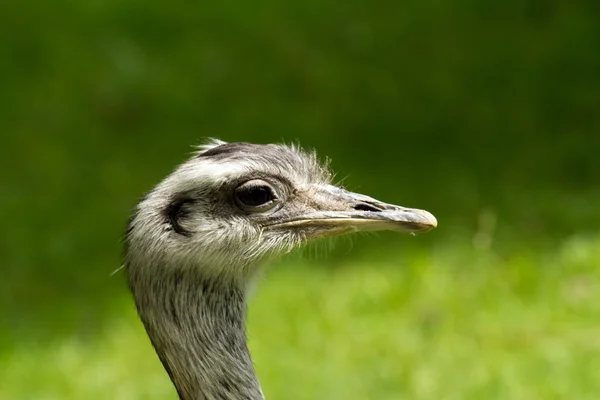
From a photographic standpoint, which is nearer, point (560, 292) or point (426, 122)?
point (560, 292)

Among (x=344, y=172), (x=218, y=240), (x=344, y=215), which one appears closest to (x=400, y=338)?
(x=344, y=172)

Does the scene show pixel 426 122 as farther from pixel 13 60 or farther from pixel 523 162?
pixel 13 60

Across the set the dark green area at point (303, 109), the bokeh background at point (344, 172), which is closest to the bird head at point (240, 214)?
the bokeh background at point (344, 172)

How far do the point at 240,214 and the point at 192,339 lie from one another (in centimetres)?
37

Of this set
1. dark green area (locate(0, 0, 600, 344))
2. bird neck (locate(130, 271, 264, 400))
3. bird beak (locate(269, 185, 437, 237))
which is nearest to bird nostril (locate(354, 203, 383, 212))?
bird beak (locate(269, 185, 437, 237))

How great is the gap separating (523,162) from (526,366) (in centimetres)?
220

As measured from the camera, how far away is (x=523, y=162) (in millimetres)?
6891

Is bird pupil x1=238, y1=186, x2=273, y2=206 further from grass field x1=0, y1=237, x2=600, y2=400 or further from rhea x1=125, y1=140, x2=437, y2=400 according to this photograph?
grass field x1=0, y1=237, x2=600, y2=400

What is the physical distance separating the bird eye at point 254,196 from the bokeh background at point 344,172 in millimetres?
1915

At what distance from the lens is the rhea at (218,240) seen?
2.88 metres

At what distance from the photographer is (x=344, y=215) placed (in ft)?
9.98

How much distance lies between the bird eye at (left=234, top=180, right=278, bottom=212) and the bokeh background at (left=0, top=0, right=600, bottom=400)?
1915 millimetres

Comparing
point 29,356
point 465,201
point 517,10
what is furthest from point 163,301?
point 517,10

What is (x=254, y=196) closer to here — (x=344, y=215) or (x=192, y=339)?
(x=344, y=215)
